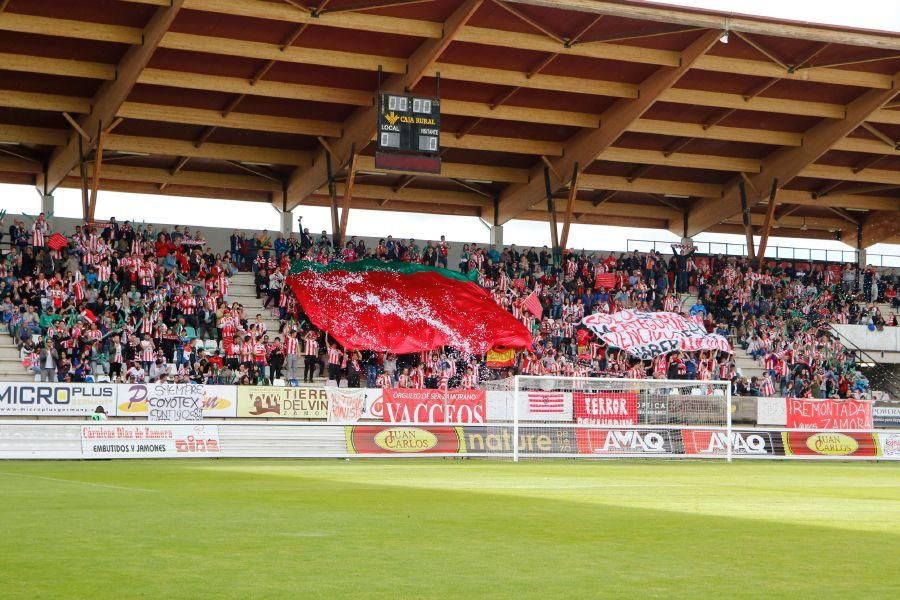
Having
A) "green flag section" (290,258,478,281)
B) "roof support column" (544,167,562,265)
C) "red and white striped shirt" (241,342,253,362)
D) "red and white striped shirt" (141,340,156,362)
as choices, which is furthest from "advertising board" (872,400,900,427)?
"red and white striped shirt" (141,340,156,362)

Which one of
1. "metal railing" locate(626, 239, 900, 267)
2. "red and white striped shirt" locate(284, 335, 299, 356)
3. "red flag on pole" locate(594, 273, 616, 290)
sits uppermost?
"metal railing" locate(626, 239, 900, 267)

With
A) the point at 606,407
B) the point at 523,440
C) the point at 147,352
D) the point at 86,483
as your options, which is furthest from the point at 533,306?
the point at 86,483

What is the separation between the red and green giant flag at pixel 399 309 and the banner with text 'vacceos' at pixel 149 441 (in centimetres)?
1017

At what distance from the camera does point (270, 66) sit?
35156mm

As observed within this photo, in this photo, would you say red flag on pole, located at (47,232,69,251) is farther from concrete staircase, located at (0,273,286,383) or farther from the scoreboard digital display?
the scoreboard digital display

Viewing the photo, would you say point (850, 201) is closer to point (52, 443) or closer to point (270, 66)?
point (270, 66)

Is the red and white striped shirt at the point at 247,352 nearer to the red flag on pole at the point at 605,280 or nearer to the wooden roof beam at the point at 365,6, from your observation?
the wooden roof beam at the point at 365,6

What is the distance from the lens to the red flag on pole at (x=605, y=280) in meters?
44.3

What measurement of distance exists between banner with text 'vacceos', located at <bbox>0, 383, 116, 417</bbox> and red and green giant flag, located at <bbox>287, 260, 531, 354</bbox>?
871 cm

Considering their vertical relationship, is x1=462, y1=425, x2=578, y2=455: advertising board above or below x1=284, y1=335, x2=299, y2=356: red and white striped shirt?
below

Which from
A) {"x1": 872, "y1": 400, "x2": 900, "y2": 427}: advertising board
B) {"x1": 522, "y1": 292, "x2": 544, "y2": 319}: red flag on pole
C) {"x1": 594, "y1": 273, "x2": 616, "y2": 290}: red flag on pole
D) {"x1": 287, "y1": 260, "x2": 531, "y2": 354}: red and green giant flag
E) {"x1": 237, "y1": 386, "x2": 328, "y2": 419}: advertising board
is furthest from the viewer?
{"x1": 594, "y1": 273, "x2": 616, "y2": 290}: red flag on pole

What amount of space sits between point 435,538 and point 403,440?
61.0 feet

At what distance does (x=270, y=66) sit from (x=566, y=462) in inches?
588

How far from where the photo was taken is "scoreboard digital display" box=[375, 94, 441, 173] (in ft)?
115
